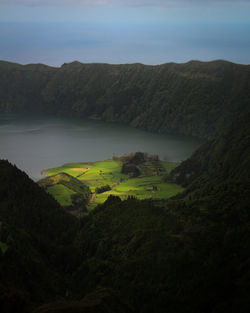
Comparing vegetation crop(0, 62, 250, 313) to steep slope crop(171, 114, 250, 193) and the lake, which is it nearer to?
steep slope crop(171, 114, 250, 193)

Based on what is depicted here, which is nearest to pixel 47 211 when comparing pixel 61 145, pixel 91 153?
pixel 91 153

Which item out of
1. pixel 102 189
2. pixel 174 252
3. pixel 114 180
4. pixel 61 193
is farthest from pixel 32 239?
pixel 114 180

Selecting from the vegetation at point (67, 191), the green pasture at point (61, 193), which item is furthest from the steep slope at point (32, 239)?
the green pasture at point (61, 193)

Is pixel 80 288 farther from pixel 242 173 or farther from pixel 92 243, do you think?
pixel 242 173

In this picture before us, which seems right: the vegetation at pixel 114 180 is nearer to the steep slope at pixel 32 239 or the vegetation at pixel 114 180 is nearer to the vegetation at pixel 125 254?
the steep slope at pixel 32 239

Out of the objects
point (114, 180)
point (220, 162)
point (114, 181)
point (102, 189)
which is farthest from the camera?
point (114, 180)

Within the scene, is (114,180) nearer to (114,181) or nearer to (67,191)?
(114,181)

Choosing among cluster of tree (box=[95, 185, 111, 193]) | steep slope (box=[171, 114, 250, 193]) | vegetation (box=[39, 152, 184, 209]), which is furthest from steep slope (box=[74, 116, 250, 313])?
cluster of tree (box=[95, 185, 111, 193])
